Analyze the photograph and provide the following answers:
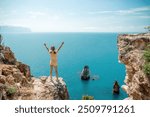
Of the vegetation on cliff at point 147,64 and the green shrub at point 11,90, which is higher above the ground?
the vegetation on cliff at point 147,64

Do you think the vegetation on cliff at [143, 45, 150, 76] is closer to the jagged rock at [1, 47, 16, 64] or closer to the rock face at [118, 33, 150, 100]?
the rock face at [118, 33, 150, 100]

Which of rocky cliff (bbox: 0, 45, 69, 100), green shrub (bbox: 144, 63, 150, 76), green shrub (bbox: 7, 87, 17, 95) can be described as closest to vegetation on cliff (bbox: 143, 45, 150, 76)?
green shrub (bbox: 144, 63, 150, 76)

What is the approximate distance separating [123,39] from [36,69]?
40660 mm

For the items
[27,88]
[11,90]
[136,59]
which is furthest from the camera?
[136,59]

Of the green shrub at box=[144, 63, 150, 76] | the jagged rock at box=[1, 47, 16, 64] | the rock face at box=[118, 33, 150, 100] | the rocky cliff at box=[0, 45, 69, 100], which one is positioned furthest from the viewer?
the jagged rock at box=[1, 47, 16, 64]

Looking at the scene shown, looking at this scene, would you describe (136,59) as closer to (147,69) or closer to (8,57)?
(147,69)

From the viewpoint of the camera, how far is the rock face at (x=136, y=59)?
10.3 m

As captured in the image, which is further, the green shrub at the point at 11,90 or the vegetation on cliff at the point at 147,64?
the vegetation on cliff at the point at 147,64

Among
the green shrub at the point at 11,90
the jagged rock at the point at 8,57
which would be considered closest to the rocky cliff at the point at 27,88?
the green shrub at the point at 11,90

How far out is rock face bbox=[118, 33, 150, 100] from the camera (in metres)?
10.3

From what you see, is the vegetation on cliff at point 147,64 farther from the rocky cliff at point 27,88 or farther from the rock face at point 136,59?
the rocky cliff at point 27,88

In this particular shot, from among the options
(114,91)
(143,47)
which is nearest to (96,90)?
(114,91)

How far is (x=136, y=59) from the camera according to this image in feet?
36.6

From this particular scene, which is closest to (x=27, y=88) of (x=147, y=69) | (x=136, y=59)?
(x=147, y=69)
